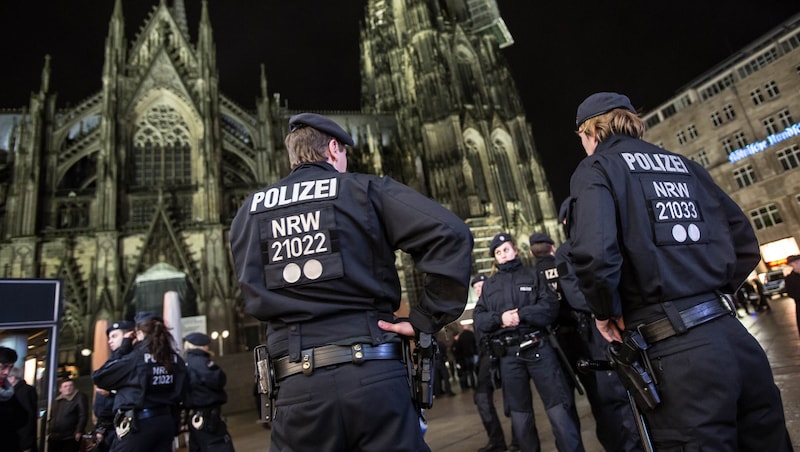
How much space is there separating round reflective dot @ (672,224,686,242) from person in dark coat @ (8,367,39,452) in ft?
19.3

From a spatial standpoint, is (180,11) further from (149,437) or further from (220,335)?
(149,437)

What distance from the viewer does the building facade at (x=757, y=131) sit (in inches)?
998

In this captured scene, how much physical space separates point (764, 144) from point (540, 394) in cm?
3045

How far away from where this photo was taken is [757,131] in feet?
89.8

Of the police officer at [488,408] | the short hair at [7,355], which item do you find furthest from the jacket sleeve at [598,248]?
the short hair at [7,355]

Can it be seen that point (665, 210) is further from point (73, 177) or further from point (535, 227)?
point (73, 177)

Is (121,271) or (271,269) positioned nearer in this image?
(271,269)

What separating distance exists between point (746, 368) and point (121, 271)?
23.7 meters

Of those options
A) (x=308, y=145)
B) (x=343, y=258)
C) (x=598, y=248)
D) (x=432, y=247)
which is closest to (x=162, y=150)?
(x=308, y=145)

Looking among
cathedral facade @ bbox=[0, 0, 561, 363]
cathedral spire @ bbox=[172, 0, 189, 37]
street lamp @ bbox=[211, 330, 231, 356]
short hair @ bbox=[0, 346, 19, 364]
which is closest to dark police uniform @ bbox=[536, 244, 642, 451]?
short hair @ bbox=[0, 346, 19, 364]

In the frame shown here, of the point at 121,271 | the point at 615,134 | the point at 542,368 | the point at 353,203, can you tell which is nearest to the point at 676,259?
the point at 615,134

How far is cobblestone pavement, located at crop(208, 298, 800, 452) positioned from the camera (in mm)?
4215

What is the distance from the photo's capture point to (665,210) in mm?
2025

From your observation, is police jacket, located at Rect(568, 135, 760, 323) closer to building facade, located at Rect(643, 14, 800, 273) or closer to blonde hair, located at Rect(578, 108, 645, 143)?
blonde hair, located at Rect(578, 108, 645, 143)
